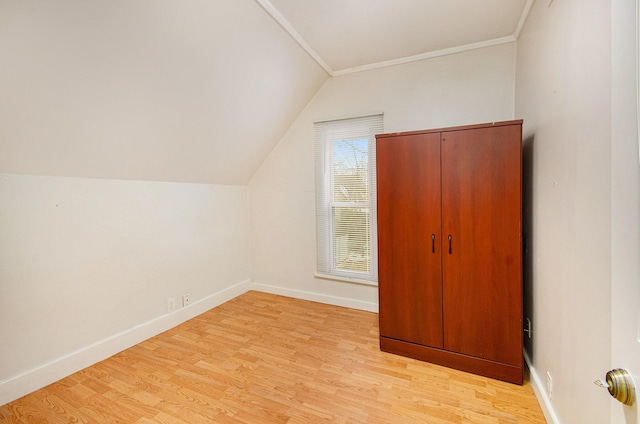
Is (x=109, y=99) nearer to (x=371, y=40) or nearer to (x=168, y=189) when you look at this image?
(x=168, y=189)

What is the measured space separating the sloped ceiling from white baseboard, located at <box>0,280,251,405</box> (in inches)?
54.9

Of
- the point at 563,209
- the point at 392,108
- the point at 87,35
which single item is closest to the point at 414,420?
the point at 563,209

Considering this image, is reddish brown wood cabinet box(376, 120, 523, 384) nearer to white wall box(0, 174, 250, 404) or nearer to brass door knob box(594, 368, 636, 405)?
brass door knob box(594, 368, 636, 405)

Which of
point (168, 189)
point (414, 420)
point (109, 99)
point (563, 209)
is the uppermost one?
point (109, 99)

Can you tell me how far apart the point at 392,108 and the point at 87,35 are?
2510 mm

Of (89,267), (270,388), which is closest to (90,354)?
(89,267)

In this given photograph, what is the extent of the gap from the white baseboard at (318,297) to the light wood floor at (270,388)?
50cm

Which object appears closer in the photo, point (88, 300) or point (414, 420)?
point (414, 420)

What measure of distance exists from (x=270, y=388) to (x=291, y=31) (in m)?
2.80

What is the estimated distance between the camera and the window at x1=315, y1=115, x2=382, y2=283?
3092 millimetres

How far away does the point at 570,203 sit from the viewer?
133 cm

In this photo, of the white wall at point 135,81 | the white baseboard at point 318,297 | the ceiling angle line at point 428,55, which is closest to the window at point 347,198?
the white baseboard at point 318,297

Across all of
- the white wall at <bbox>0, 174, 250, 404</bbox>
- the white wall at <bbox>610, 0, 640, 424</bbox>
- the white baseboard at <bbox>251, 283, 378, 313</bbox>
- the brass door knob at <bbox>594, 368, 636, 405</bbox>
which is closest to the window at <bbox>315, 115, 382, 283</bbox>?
the white baseboard at <bbox>251, 283, 378, 313</bbox>

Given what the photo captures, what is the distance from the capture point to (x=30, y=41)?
1.38m
